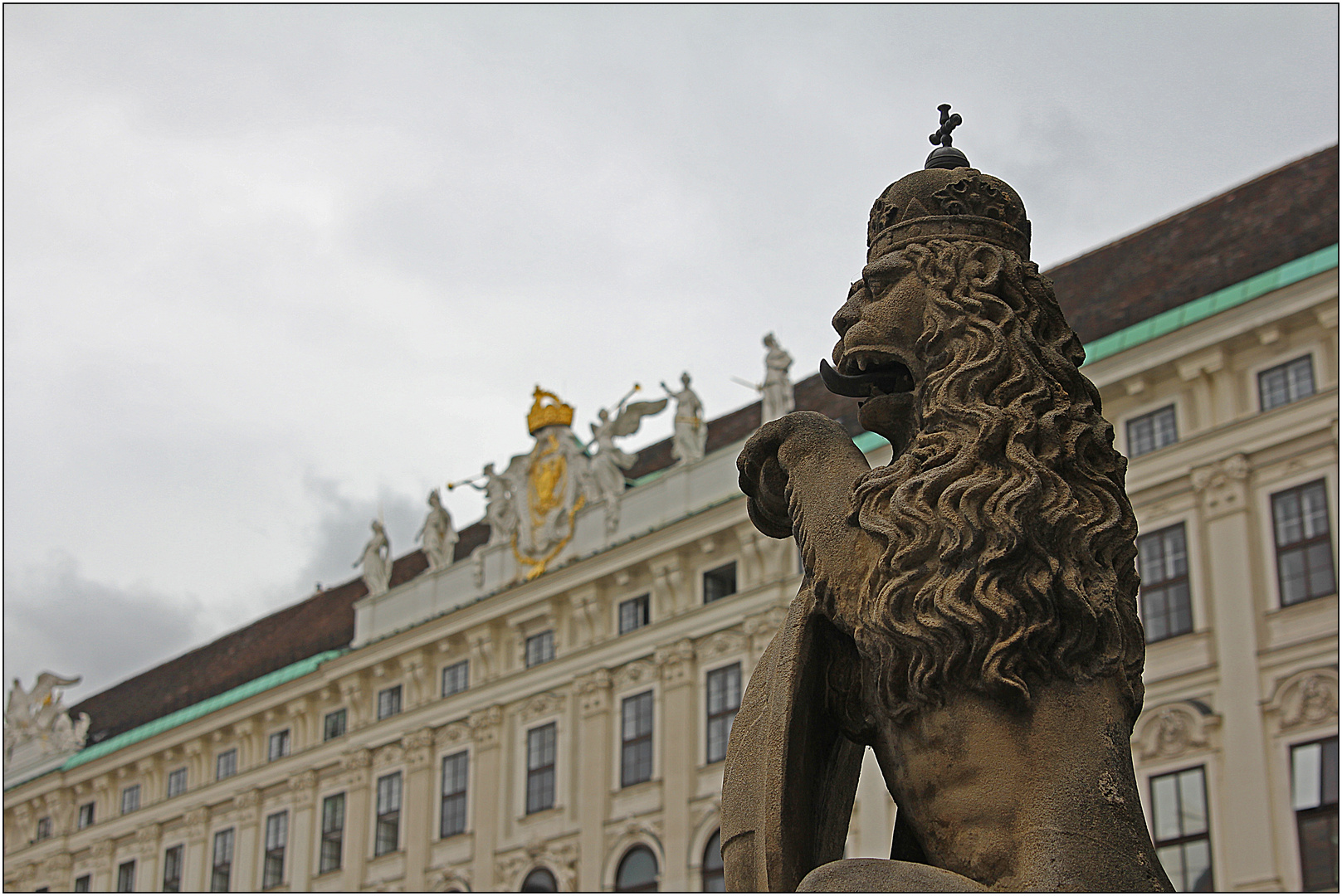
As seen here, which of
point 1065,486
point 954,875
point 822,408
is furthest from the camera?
point 822,408

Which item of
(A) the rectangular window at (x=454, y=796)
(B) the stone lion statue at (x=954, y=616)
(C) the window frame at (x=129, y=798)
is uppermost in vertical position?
(C) the window frame at (x=129, y=798)

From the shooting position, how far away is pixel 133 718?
45781mm

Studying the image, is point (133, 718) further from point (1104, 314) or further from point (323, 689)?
point (1104, 314)

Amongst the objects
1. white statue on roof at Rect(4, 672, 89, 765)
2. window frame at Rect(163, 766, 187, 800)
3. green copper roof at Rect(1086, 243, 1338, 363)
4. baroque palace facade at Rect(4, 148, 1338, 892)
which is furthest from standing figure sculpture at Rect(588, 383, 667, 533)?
white statue on roof at Rect(4, 672, 89, 765)

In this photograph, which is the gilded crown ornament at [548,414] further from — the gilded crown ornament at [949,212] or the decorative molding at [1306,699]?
the gilded crown ornament at [949,212]

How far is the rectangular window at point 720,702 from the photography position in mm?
28797

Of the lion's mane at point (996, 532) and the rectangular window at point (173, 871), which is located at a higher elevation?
the rectangular window at point (173, 871)

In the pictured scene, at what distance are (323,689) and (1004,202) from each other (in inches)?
1324

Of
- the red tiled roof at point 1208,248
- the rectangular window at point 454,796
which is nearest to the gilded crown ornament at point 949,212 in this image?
the red tiled roof at point 1208,248

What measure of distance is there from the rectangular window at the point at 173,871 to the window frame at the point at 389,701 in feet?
23.7

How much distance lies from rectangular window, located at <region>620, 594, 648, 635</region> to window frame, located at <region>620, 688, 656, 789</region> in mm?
1372

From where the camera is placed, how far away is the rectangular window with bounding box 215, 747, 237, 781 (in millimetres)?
39031

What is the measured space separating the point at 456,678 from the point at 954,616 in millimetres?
31227

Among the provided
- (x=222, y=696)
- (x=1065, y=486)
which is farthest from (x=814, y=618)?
(x=222, y=696)
